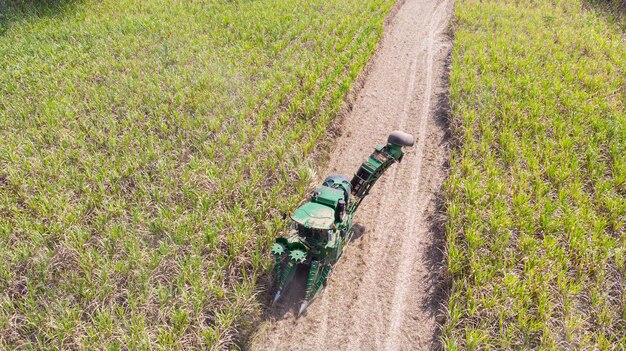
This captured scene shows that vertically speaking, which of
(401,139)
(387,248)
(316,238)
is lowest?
(387,248)

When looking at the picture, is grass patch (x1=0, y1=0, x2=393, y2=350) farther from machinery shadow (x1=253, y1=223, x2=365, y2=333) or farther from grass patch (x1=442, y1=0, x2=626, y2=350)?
grass patch (x1=442, y1=0, x2=626, y2=350)

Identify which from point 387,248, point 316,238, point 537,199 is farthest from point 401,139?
point 537,199

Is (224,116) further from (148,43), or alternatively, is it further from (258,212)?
(148,43)

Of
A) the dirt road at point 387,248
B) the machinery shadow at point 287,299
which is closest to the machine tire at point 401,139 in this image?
the dirt road at point 387,248

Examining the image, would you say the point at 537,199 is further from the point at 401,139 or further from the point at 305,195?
the point at 305,195

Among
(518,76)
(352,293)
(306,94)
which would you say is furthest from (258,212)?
(518,76)

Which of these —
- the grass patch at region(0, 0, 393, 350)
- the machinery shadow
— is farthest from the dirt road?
the grass patch at region(0, 0, 393, 350)
